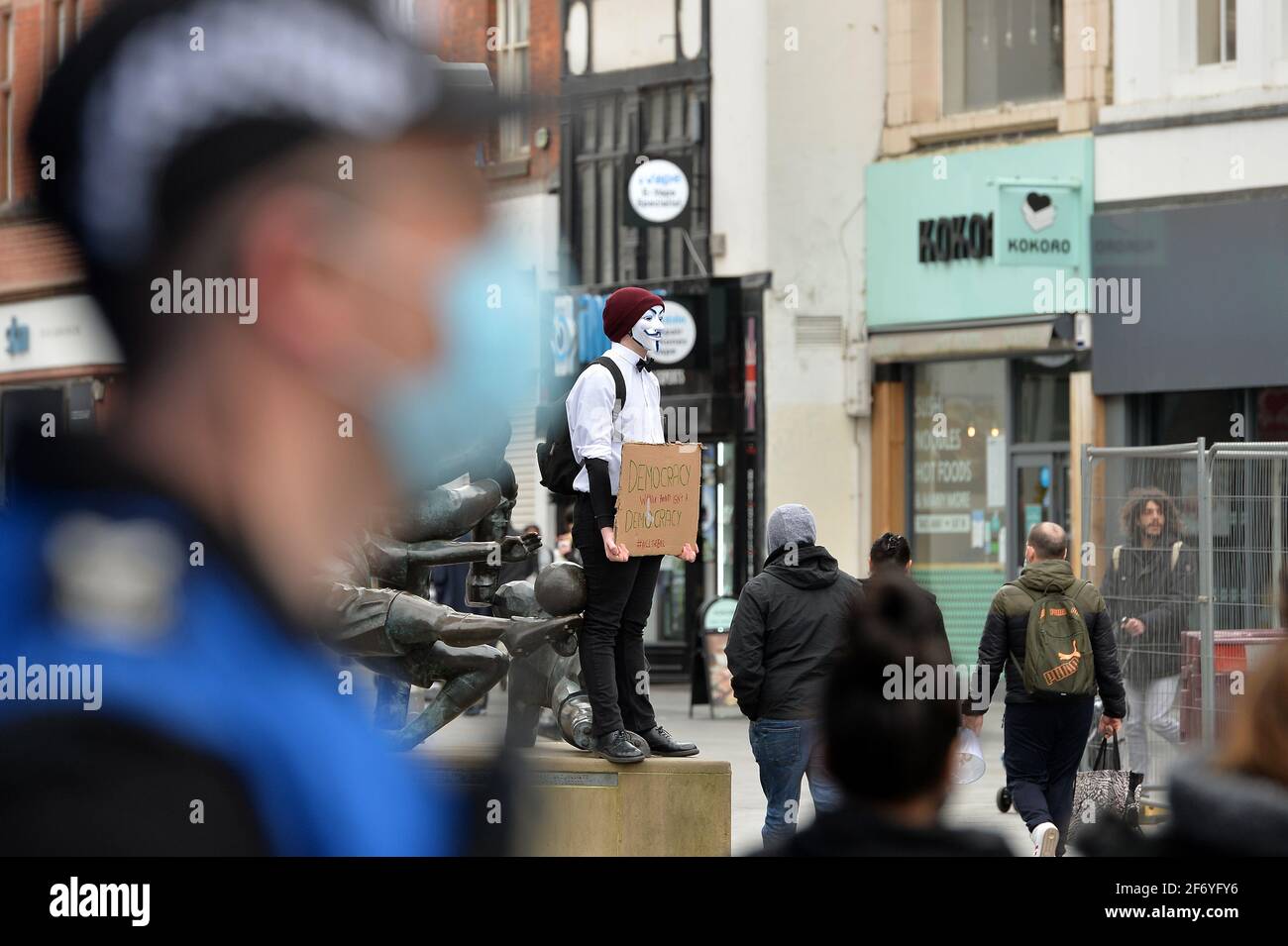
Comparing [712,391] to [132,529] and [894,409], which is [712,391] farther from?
[132,529]

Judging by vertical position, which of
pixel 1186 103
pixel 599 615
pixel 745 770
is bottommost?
pixel 745 770

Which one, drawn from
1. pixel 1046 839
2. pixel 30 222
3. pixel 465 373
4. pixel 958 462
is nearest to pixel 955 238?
pixel 958 462

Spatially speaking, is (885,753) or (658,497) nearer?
(885,753)

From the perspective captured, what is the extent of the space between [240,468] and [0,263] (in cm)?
21

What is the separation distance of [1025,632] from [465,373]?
7.95 metres

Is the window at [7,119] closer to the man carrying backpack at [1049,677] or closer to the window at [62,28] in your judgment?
the window at [62,28]

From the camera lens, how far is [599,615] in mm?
6766

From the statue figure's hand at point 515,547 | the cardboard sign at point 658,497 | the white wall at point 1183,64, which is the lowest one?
the statue figure's hand at point 515,547

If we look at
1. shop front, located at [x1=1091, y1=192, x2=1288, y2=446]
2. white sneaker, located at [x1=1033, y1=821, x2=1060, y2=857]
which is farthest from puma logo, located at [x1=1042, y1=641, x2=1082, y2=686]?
shop front, located at [x1=1091, y1=192, x2=1288, y2=446]

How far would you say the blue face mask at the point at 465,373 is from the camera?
1476mm

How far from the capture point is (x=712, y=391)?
72.8 feet

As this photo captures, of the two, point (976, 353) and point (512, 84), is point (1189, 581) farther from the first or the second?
point (512, 84)

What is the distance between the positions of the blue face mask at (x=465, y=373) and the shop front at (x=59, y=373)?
19 centimetres

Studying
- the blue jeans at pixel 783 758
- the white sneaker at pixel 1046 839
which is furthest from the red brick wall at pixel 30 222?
the white sneaker at pixel 1046 839
